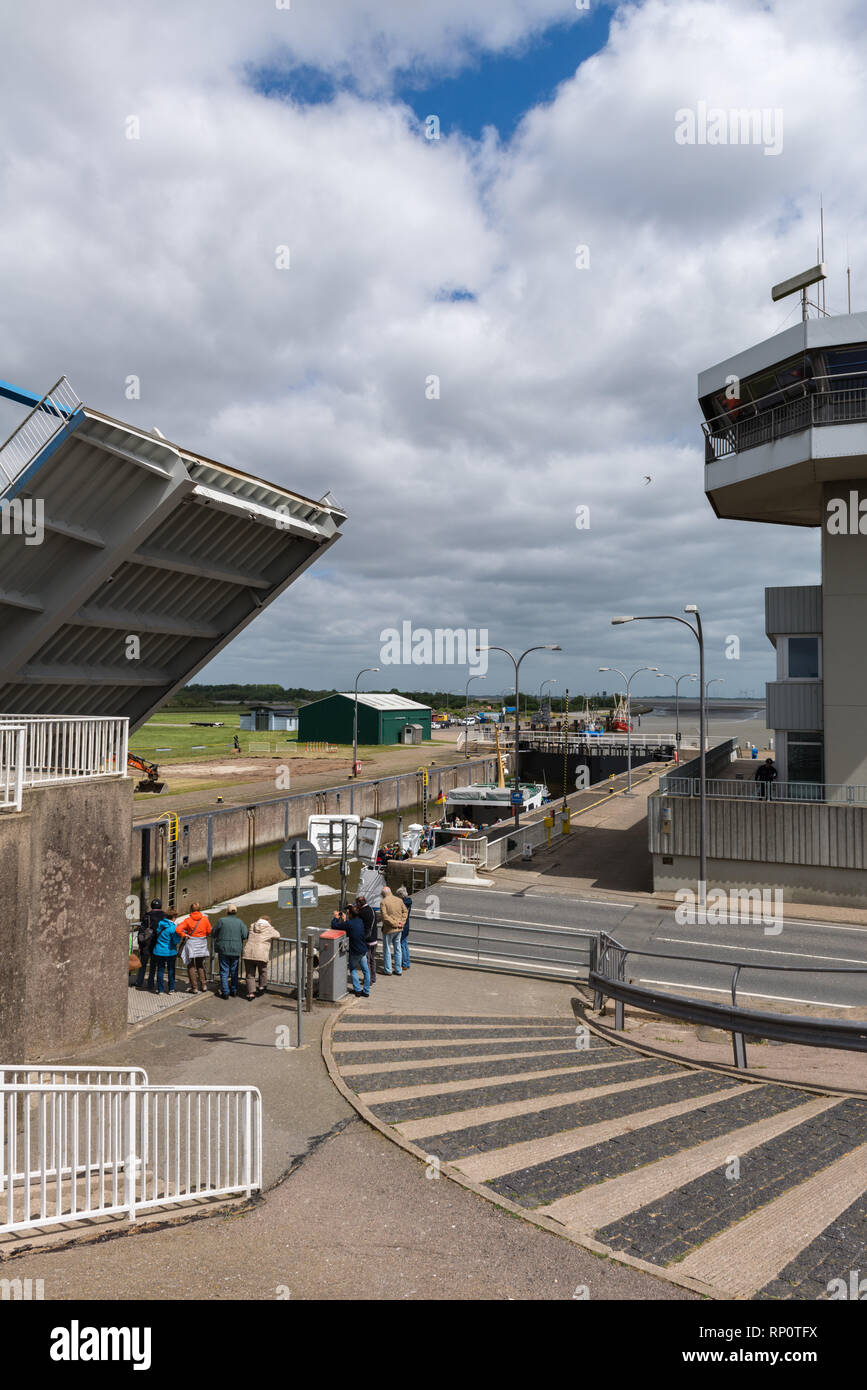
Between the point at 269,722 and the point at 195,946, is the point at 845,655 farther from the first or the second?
the point at 269,722

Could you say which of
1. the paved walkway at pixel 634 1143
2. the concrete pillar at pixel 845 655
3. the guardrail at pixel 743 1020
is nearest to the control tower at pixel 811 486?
the concrete pillar at pixel 845 655

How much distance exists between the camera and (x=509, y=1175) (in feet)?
22.3

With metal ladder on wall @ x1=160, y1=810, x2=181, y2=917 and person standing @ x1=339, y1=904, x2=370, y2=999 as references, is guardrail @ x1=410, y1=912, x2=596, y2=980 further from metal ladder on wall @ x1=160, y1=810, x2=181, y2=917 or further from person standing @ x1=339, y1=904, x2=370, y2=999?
metal ladder on wall @ x1=160, y1=810, x2=181, y2=917

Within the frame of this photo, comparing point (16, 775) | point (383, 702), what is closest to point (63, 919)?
point (16, 775)

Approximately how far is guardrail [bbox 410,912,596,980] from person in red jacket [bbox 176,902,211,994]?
4501 mm

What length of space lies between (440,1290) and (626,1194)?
2.03m

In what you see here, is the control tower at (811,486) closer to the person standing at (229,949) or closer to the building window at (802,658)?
the building window at (802,658)

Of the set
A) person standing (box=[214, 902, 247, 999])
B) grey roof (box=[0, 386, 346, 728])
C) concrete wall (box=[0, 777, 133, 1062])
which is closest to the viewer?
concrete wall (box=[0, 777, 133, 1062])

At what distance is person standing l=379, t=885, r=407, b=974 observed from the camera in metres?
13.9

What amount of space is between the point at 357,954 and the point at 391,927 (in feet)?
4.43

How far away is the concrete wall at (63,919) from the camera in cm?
938

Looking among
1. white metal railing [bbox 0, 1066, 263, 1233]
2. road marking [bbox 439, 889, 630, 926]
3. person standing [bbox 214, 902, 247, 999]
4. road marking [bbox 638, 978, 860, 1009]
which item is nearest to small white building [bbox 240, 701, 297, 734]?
road marking [bbox 439, 889, 630, 926]

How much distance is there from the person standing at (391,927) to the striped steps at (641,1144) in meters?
2.85
